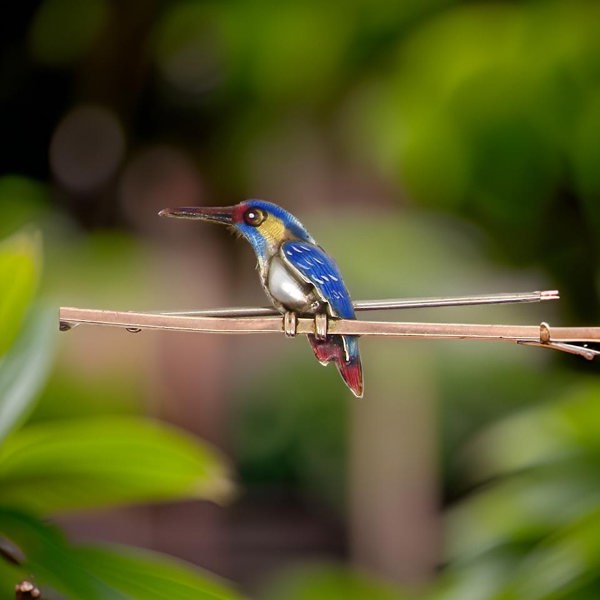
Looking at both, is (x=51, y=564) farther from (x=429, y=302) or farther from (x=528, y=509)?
(x=528, y=509)

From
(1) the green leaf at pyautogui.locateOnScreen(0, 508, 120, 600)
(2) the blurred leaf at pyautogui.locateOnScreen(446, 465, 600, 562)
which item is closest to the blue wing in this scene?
(1) the green leaf at pyautogui.locateOnScreen(0, 508, 120, 600)

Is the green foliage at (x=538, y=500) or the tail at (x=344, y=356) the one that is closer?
the tail at (x=344, y=356)

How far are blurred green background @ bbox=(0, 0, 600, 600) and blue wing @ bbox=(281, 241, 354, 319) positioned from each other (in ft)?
1.40

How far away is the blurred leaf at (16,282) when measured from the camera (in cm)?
35

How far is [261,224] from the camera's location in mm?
248

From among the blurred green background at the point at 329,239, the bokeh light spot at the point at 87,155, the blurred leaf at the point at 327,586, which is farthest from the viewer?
the bokeh light spot at the point at 87,155

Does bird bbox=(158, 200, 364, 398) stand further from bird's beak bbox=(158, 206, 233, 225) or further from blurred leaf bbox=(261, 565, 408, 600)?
blurred leaf bbox=(261, 565, 408, 600)

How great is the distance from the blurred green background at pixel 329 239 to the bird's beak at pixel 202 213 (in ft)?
1.41

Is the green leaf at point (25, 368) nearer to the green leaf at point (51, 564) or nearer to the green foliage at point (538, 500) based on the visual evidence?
the green leaf at point (51, 564)

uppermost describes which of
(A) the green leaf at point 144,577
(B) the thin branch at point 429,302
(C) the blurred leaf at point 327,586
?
(B) the thin branch at point 429,302

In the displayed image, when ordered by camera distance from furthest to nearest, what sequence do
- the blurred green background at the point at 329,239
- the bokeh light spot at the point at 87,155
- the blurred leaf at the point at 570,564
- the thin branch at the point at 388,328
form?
the bokeh light spot at the point at 87,155 < the blurred green background at the point at 329,239 < the blurred leaf at the point at 570,564 < the thin branch at the point at 388,328

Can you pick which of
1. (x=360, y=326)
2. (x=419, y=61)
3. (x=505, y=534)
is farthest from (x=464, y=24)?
(x=360, y=326)

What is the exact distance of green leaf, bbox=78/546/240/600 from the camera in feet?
0.86

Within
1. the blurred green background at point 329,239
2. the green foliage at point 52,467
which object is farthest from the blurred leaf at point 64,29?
the green foliage at point 52,467
